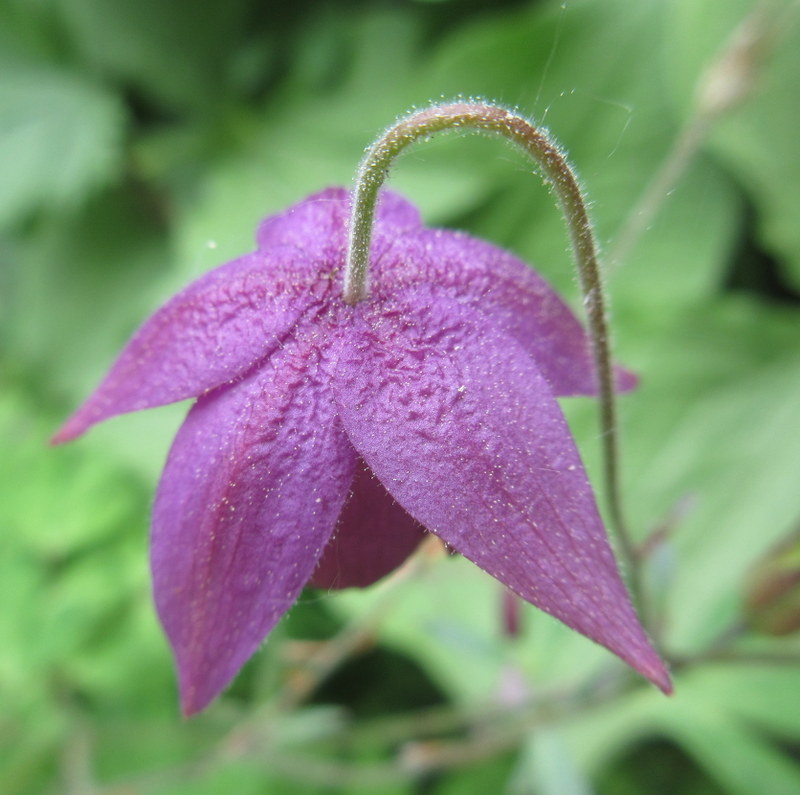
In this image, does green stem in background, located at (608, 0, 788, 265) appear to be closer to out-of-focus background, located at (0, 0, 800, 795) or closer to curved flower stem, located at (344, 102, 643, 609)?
out-of-focus background, located at (0, 0, 800, 795)

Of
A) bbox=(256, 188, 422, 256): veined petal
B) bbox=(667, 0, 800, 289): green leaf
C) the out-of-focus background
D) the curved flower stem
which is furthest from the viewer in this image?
bbox=(667, 0, 800, 289): green leaf

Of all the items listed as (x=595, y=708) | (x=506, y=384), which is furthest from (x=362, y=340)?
(x=595, y=708)

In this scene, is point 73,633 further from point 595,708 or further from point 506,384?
point 506,384

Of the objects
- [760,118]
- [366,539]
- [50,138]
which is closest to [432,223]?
[760,118]

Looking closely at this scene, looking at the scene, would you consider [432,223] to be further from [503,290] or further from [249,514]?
[249,514]

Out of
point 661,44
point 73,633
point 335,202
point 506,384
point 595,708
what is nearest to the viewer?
point 506,384

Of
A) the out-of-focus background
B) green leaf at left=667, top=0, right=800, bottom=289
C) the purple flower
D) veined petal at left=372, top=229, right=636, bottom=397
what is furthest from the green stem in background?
the purple flower
